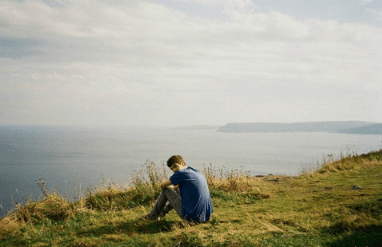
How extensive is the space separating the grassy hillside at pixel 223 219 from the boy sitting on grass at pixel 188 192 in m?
0.28

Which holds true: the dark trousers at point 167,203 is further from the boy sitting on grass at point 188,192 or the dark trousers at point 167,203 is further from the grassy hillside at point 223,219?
the grassy hillside at point 223,219

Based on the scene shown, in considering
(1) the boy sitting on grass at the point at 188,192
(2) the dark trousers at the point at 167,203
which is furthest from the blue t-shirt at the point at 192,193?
(2) the dark trousers at the point at 167,203

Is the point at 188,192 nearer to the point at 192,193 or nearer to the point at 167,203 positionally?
the point at 192,193

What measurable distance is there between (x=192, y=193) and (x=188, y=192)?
9 cm

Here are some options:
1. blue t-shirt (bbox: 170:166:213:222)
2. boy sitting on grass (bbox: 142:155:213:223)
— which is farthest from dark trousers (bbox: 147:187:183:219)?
blue t-shirt (bbox: 170:166:213:222)

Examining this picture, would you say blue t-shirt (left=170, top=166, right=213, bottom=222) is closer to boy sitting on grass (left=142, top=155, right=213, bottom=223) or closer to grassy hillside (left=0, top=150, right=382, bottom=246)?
boy sitting on grass (left=142, top=155, right=213, bottom=223)

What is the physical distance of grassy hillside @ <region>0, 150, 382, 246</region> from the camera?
5.55 metres

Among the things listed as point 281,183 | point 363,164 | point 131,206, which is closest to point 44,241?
point 131,206

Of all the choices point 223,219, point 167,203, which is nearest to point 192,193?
point 167,203

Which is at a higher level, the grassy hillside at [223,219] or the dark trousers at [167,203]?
the dark trousers at [167,203]

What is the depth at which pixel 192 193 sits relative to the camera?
623 cm

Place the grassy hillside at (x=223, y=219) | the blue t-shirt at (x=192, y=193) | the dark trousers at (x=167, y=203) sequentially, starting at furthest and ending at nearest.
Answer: the dark trousers at (x=167, y=203) → the blue t-shirt at (x=192, y=193) → the grassy hillside at (x=223, y=219)

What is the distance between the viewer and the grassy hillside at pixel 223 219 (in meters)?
5.55

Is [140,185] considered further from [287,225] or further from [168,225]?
[287,225]
